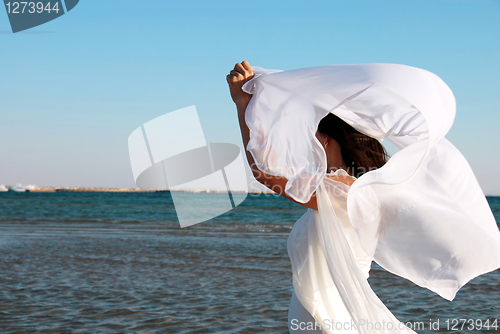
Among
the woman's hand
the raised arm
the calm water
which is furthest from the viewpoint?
the calm water

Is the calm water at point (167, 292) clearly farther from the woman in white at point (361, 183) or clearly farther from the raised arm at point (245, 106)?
the raised arm at point (245, 106)

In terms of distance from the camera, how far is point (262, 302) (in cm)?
512

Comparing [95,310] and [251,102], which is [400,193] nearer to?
[251,102]

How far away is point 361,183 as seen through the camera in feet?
5.73

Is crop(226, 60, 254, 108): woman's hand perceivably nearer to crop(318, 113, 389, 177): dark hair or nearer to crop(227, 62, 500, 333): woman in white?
crop(227, 62, 500, 333): woman in white

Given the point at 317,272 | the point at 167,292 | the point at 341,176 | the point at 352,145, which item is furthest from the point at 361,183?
the point at 167,292

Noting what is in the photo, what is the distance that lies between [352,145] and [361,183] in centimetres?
43

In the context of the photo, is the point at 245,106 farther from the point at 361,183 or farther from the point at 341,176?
the point at 361,183

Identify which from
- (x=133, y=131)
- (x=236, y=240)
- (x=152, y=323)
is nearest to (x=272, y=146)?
(x=133, y=131)

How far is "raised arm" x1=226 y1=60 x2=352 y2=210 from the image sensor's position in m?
1.94

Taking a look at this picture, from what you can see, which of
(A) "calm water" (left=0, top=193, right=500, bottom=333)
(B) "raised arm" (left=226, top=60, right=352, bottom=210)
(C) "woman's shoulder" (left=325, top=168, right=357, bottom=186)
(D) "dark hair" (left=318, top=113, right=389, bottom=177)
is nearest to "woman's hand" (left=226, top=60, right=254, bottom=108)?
(B) "raised arm" (left=226, top=60, right=352, bottom=210)

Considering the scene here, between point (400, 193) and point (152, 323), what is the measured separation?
3291 mm

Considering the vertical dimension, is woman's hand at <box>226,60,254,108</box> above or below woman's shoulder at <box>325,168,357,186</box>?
above

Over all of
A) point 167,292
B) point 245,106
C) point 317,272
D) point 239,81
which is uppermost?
point 239,81
